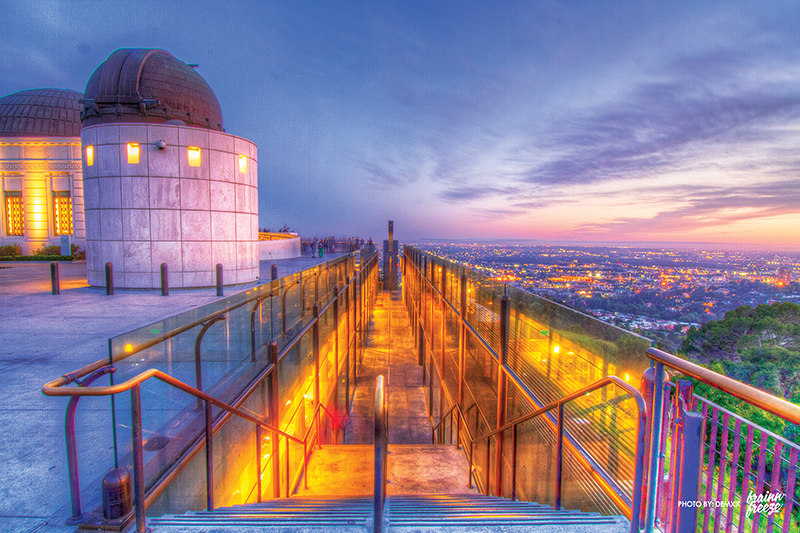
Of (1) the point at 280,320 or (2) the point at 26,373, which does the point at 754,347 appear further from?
(2) the point at 26,373

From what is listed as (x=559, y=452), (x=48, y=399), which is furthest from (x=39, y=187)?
(x=559, y=452)

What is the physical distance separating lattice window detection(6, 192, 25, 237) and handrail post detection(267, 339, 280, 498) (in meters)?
34.0

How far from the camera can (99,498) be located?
2613mm

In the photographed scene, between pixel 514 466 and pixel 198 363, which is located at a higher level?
pixel 198 363

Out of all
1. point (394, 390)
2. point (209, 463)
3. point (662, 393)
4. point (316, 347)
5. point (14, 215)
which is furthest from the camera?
point (14, 215)

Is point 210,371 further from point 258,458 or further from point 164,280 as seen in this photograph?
point 164,280

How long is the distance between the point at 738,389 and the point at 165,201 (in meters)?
14.3

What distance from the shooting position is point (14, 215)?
27172 mm

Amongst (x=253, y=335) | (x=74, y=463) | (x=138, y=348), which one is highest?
(x=138, y=348)

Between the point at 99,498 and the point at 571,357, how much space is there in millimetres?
3981

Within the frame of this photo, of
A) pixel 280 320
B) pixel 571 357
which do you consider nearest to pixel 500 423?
pixel 571 357

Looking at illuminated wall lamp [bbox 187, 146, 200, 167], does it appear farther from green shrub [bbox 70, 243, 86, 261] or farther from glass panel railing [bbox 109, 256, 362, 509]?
green shrub [bbox 70, 243, 86, 261]

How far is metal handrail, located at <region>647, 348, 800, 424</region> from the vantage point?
1568 millimetres

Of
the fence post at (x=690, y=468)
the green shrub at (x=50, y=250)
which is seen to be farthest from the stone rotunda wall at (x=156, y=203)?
the green shrub at (x=50, y=250)
